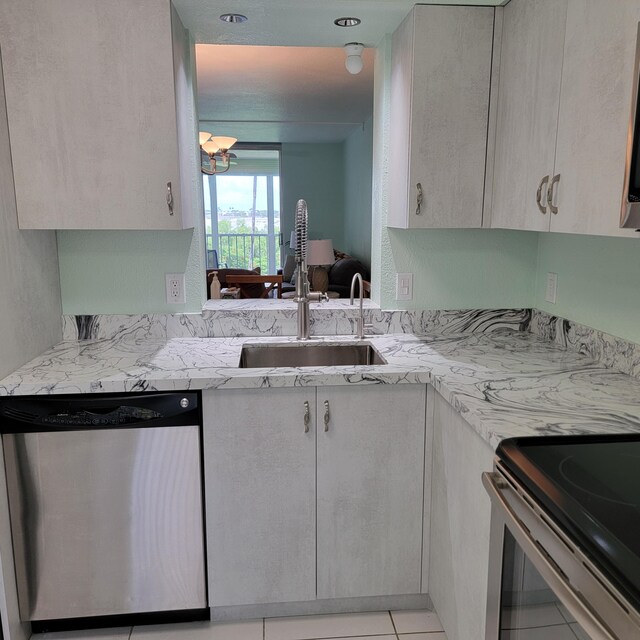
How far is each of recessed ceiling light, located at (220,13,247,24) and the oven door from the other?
177 centimetres

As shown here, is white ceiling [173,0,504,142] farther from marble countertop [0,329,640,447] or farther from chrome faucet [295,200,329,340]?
marble countertop [0,329,640,447]

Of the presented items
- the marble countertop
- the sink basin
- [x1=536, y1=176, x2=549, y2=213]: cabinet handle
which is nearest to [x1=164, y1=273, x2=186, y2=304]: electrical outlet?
the marble countertop

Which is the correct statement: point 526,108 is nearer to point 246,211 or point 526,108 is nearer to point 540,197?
point 540,197

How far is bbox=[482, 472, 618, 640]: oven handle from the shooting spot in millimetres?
868

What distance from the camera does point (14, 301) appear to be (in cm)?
193

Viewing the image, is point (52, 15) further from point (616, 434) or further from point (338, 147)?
point (338, 147)

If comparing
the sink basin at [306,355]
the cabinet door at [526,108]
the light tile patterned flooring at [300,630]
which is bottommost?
the light tile patterned flooring at [300,630]

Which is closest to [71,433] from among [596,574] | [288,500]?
[288,500]

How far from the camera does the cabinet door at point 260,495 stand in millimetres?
1894

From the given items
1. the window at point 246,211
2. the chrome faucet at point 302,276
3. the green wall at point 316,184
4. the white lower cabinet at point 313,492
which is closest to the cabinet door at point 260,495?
the white lower cabinet at point 313,492

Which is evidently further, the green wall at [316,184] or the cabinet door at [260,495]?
the green wall at [316,184]

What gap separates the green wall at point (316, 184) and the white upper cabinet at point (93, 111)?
6166 millimetres

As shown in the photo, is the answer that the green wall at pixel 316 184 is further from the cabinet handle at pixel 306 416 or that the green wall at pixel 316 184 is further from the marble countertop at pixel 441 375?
the cabinet handle at pixel 306 416

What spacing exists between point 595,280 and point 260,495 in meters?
1.38
